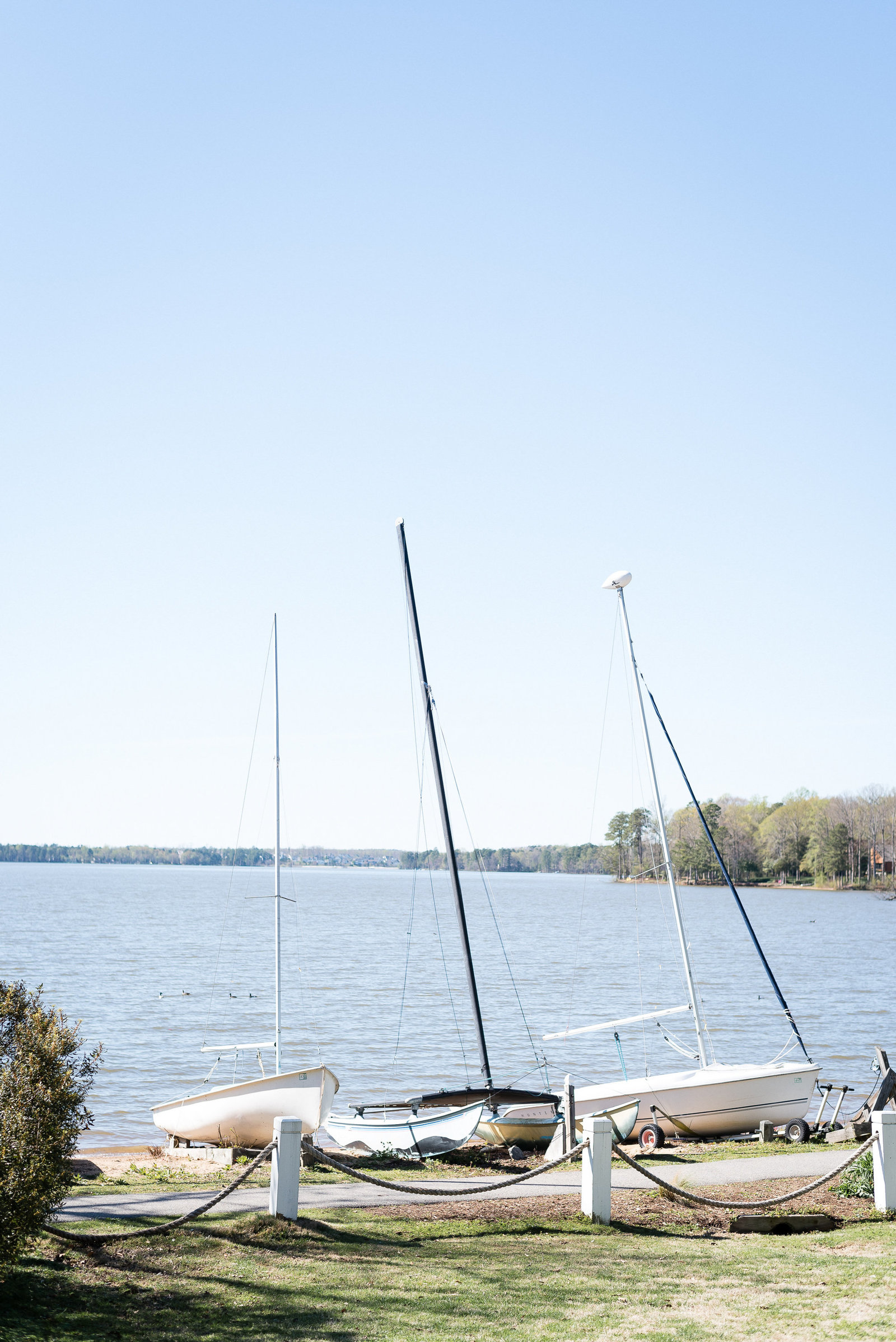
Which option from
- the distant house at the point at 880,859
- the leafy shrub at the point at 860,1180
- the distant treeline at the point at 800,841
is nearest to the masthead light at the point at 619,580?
the leafy shrub at the point at 860,1180

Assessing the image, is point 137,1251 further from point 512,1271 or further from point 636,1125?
point 636,1125

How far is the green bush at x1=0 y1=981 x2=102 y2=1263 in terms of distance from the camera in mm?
7680

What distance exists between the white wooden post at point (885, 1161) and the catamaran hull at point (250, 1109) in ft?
27.8

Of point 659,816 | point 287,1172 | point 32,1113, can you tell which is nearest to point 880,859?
point 659,816

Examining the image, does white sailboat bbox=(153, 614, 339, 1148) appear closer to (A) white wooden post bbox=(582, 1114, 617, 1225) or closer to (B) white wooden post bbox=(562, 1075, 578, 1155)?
(B) white wooden post bbox=(562, 1075, 578, 1155)

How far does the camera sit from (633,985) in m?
52.0

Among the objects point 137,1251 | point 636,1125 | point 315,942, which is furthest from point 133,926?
point 137,1251

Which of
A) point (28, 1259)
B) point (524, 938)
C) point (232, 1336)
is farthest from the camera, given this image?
point (524, 938)

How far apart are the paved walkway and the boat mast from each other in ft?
16.6

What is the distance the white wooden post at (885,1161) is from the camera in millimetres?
11375

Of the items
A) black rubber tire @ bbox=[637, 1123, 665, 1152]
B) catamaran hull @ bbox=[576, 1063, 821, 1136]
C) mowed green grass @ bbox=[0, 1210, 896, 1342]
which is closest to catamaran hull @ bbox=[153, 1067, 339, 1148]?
black rubber tire @ bbox=[637, 1123, 665, 1152]

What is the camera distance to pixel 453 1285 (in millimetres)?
8844

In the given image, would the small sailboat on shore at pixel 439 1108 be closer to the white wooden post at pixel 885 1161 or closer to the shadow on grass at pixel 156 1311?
the white wooden post at pixel 885 1161

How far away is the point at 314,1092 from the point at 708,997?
3291 cm
